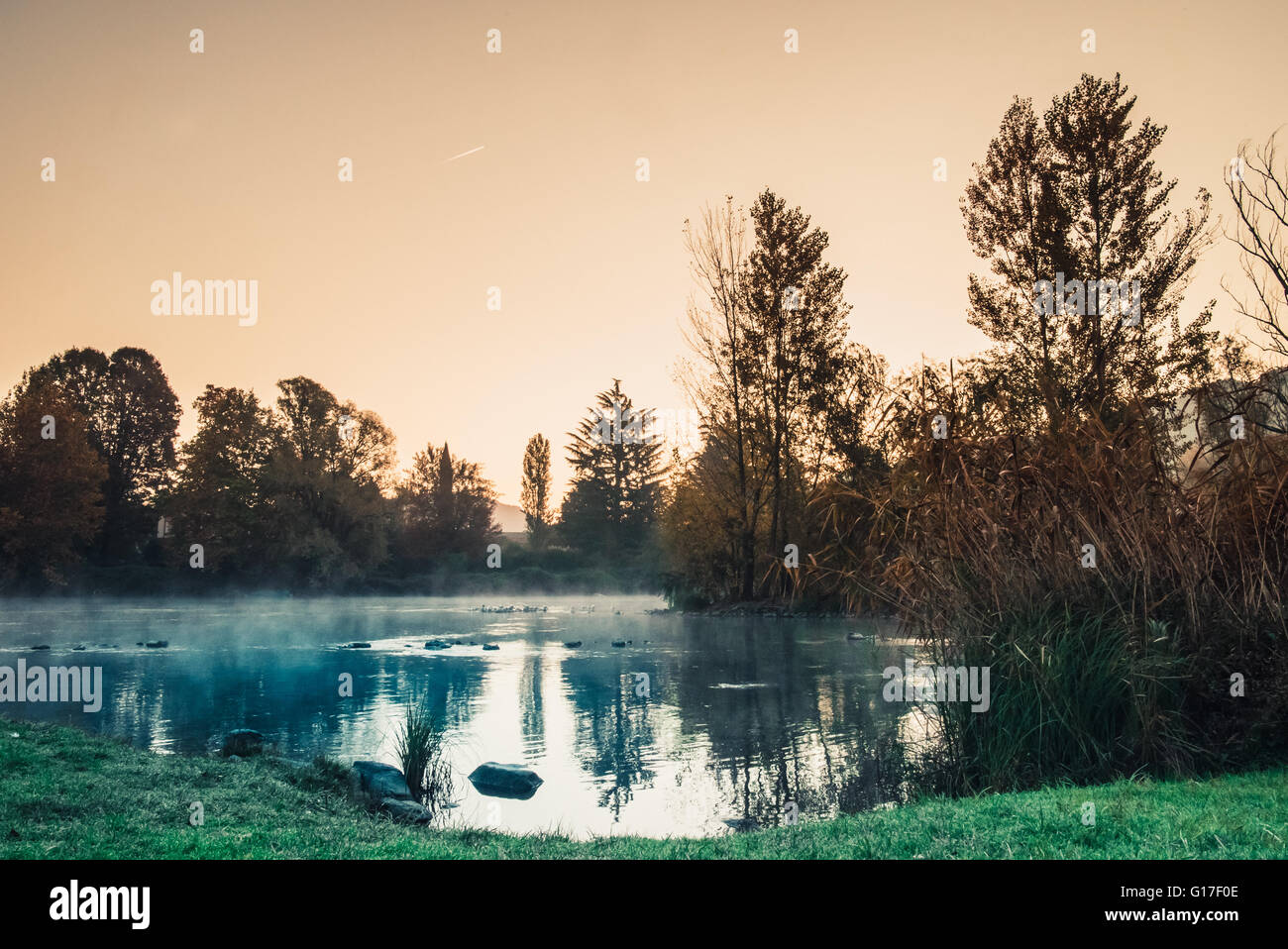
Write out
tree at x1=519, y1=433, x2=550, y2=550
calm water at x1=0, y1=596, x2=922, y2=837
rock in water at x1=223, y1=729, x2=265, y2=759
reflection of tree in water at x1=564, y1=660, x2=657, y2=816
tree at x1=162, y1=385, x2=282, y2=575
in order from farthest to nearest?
tree at x1=519, y1=433, x2=550, y2=550 → tree at x1=162, y1=385, x2=282, y2=575 → rock in water at x1=223, y1=729, x2=265, y2=759 → reflection of tree in water at x1=564, y1=660, x2=657, y2=816 → calm water at x1=0, y1=596, x2=922, y2=837

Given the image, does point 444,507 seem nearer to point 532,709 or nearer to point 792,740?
point 532,709

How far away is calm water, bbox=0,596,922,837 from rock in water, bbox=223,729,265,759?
459mm

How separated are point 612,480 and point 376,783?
217 ft

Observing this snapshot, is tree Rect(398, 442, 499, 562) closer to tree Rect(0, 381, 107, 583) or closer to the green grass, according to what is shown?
tree Rect(0, 381, 107, 583)

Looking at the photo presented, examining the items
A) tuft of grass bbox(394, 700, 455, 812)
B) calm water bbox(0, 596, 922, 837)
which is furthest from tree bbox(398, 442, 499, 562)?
tuft of grass bbox(394, 700, 455, 812)

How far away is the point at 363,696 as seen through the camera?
49.4ft

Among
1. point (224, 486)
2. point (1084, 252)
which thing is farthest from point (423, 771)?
point (224, 486)

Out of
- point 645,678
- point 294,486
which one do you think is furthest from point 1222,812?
point 294,486

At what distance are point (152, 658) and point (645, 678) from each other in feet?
38.0

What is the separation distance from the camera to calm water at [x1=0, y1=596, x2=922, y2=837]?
8.70 metres

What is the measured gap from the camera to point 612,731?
1210cm
